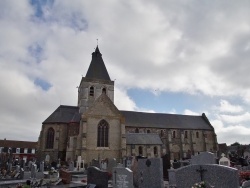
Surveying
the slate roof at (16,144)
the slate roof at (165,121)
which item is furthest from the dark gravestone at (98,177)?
the slate roof at (16,144)

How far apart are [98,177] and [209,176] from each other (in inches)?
213

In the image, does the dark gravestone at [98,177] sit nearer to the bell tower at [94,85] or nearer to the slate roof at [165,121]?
the bell tower at [94,85]

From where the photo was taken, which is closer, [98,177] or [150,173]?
[150,173]

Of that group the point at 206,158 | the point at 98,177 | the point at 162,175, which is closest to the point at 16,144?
the point at 98,177

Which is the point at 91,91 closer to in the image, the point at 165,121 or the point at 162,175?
the point at 165,121

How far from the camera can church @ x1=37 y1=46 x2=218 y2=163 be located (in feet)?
101

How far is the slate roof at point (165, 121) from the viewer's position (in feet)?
137

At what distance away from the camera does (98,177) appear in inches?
408

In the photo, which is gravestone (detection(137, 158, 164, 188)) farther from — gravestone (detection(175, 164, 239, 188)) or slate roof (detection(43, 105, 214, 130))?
slate roof (detection(43, 105, 214, 130))

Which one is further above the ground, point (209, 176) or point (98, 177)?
point (209, 176)

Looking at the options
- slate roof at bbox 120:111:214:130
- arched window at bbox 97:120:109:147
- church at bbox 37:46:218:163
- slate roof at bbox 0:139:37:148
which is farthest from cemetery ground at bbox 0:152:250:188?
slate roof at bbox 0:139:37:148

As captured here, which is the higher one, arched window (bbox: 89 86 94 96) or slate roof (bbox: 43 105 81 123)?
arched window (bbox: 89 86 94 96)

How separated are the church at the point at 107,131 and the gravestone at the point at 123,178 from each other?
784 inches

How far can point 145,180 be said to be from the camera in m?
10.3
